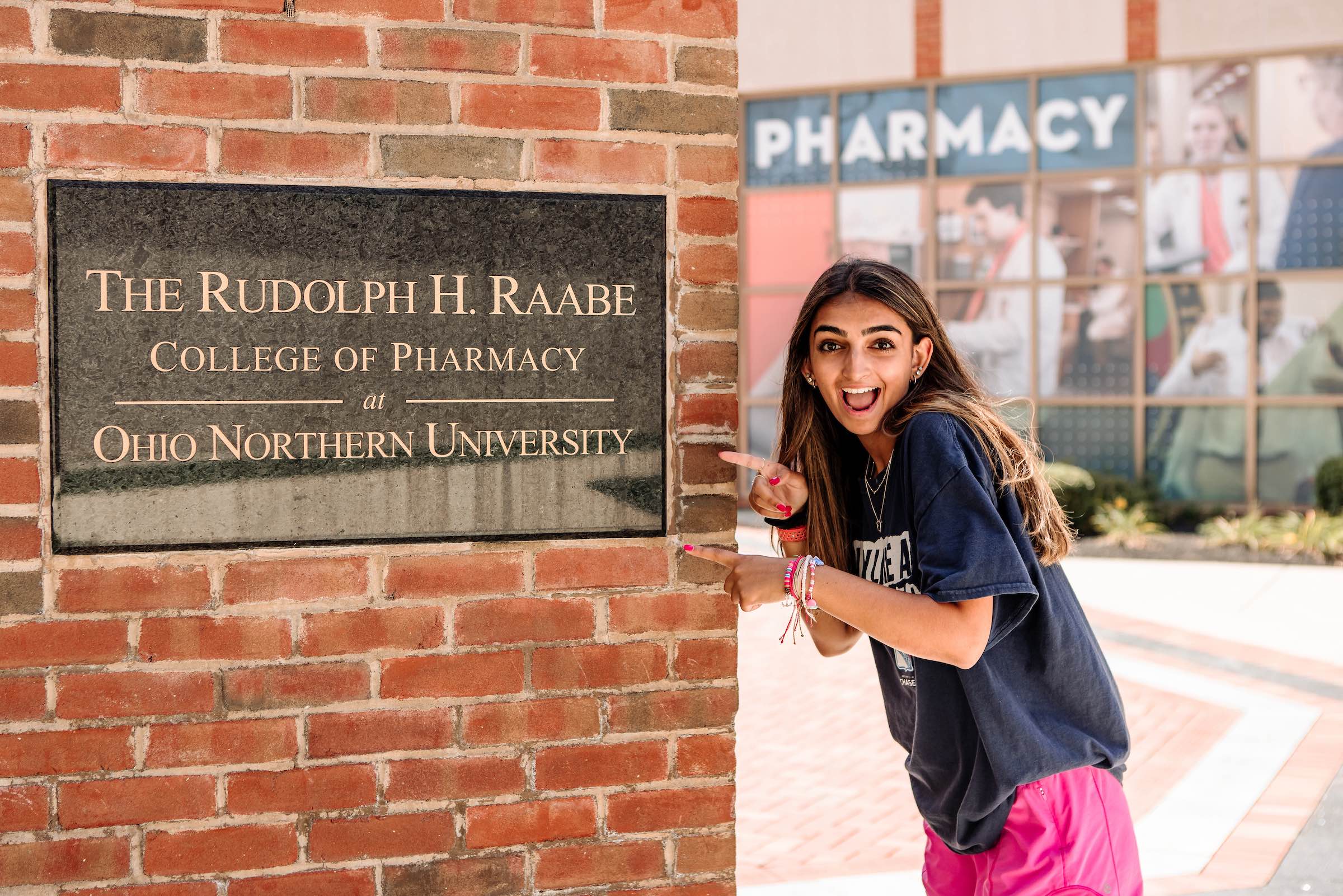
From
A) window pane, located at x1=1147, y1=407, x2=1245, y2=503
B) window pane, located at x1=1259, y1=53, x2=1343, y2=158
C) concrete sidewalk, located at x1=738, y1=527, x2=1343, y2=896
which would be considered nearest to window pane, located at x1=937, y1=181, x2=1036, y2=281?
→ window pane, located at x1=1147, y1=407, x2=1245, y2=503

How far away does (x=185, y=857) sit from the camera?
2201mm

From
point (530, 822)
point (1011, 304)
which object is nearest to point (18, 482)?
point (530, 822)

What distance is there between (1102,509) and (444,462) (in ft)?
38.5

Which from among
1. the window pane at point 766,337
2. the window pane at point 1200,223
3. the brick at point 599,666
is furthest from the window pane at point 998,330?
the brick at point 599,666

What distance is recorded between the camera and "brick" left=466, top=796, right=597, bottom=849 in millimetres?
2316

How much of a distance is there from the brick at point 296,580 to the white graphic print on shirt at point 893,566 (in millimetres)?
936

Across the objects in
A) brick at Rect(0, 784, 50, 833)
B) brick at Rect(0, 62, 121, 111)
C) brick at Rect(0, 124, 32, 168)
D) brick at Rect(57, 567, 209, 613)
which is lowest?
brick at Rect(0, 784, 50, 833)

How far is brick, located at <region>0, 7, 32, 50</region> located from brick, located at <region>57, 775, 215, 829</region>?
1279 millimetres

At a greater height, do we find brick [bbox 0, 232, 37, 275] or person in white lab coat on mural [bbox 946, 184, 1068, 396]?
person in white lab coat on mural [bbox 946, 184, 1068, 396]

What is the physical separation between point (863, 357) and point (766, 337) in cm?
1286

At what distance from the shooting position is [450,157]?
7.41 ft

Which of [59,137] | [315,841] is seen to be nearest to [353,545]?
[315,841]

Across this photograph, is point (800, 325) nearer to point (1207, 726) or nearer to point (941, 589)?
point (941, 589)

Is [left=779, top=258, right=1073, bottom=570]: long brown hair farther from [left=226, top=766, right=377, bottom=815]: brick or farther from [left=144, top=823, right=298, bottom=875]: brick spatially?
[left=144, top=823, right=298, bottom=875]: brick
